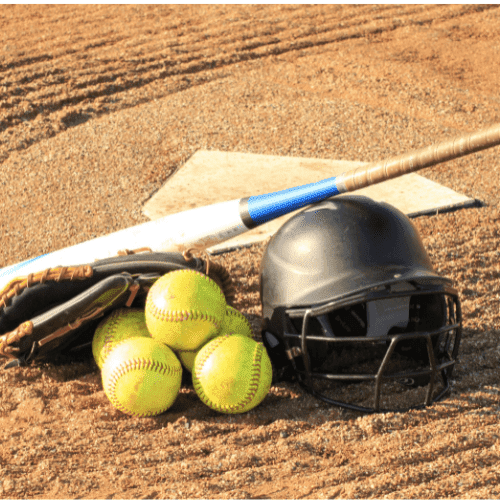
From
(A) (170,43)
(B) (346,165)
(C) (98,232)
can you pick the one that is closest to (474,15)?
(A) (170,43)

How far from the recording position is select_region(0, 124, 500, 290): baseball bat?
2.51m

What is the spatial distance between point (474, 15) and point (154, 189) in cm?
617

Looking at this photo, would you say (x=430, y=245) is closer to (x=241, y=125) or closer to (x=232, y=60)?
(x=241, y=125)

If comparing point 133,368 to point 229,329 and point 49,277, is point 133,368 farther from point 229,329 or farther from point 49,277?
point 49,277

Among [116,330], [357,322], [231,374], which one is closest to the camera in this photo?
[231,374]

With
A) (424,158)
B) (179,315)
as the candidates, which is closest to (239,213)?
(179,315)

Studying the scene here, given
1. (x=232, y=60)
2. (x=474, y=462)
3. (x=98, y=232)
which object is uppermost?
(x=232, y=60)

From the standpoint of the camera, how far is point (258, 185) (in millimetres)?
4566

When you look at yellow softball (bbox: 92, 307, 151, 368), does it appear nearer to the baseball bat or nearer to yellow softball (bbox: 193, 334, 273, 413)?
yellow softball (bbox: 193, 334, 273, 413)

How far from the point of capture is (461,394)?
254cm

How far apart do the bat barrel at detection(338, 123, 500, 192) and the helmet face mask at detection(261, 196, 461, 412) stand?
96mm

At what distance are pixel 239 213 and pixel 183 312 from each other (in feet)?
2.10

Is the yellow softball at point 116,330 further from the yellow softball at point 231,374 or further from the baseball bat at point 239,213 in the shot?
the baseball bat at point 239,213

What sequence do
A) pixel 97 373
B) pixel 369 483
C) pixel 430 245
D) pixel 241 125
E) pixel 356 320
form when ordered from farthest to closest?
1. pixel 241 125
2. pixel 430 245
3. pixel 97 373
4. pixel 356 320
5. pixel 369 483
